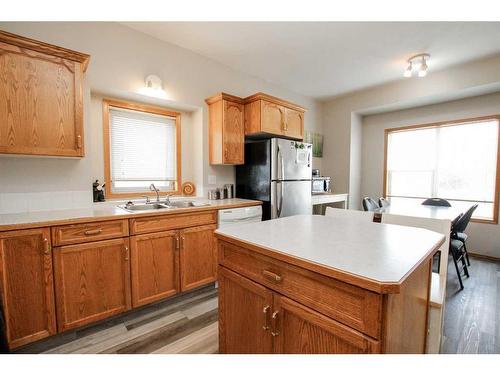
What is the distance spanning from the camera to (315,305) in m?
0.83

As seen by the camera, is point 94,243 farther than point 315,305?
Yes

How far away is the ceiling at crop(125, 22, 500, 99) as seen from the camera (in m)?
2.30

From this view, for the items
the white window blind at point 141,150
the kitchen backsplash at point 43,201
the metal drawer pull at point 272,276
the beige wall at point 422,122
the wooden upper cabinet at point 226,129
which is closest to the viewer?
the metal drawer pull at point 272,276

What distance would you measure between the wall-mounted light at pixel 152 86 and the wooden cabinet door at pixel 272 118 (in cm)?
117

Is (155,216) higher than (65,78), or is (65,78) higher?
(65,78)

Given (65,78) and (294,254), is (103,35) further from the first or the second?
(294,254)

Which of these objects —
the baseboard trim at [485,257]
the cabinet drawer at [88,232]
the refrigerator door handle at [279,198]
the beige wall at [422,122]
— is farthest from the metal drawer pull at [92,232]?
the baseboard trim at [485,257]

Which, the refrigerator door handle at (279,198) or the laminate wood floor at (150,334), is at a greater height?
the refrigerator door handle at (279,198)

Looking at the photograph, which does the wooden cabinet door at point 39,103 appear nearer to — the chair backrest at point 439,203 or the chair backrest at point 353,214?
the chair backrest at point 353,214

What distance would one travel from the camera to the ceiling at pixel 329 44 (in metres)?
2.30

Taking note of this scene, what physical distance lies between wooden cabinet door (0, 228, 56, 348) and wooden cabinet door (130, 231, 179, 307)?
52 centimetres
